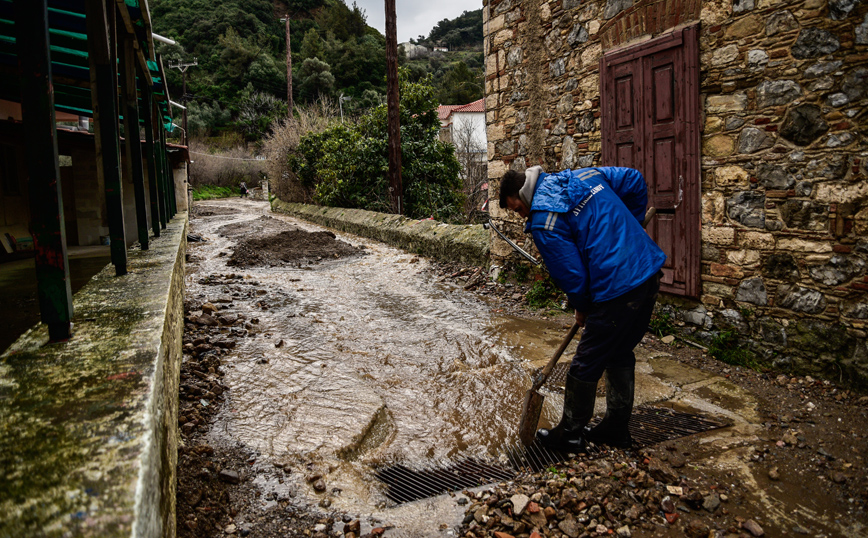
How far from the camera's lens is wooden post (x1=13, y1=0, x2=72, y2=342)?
2207 mm

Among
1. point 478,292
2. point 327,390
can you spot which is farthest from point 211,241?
point 327,390

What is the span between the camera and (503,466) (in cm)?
307

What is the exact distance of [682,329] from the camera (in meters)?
4.98

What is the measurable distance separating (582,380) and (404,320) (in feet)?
10.3

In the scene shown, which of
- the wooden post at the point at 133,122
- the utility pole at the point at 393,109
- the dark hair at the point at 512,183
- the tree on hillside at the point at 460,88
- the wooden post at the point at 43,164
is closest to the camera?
the wooden post at the point at 43,164

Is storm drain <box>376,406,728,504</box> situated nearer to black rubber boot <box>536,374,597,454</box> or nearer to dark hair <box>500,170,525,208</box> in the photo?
black rubber boot <box>536,374,597,454</box>

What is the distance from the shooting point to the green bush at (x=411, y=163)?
1411 centimetres

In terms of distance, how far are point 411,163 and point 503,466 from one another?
38.6ft

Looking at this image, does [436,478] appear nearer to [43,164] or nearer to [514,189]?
[514,189]

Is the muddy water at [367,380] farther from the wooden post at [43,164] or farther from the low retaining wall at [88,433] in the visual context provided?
A: the wooden post at [43,164]

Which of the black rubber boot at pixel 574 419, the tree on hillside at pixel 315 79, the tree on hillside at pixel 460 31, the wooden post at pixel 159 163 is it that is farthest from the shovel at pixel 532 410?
the tree on hillside at pixel 460 31

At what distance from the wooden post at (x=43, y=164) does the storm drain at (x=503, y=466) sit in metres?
1.78

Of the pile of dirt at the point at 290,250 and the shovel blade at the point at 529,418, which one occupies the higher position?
the pile of dirt at the point at 290,250

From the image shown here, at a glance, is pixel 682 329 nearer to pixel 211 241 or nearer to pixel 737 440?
pixel 737 440
